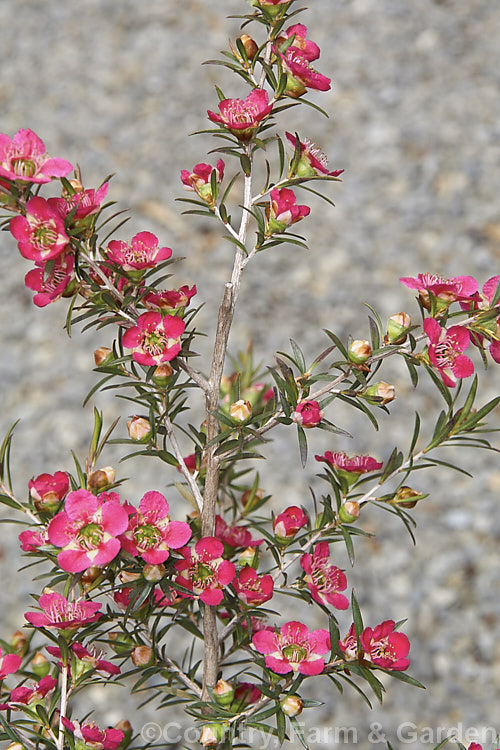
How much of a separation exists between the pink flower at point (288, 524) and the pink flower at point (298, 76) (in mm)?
275

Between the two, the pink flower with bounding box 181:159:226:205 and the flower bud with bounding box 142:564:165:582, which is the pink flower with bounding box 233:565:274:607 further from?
the pink flower with bounding box 181:159:226:205

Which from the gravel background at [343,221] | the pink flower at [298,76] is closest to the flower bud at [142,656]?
the pink flower at [298,76]

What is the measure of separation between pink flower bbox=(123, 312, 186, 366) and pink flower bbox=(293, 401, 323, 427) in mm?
81

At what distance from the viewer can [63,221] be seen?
1.39 ft

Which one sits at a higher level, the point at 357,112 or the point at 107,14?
the point at 107,14

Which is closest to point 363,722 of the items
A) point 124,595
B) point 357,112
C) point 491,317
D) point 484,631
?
point 484,631

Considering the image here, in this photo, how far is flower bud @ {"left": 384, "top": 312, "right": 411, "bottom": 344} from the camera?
46cm

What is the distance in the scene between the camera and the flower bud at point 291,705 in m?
0.48

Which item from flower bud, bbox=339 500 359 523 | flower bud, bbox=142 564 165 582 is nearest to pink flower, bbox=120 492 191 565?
flower bud, bbox=142 564 165 582

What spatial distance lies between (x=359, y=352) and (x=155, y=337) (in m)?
0.12

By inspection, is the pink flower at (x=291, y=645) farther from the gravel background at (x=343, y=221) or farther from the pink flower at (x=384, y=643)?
the gravel background at (x=343, y=221)

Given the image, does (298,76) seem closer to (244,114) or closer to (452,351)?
(244,114)

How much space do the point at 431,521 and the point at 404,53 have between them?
1.44 metres

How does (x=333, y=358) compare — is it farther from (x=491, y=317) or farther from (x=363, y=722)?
(x=491, y=317)
